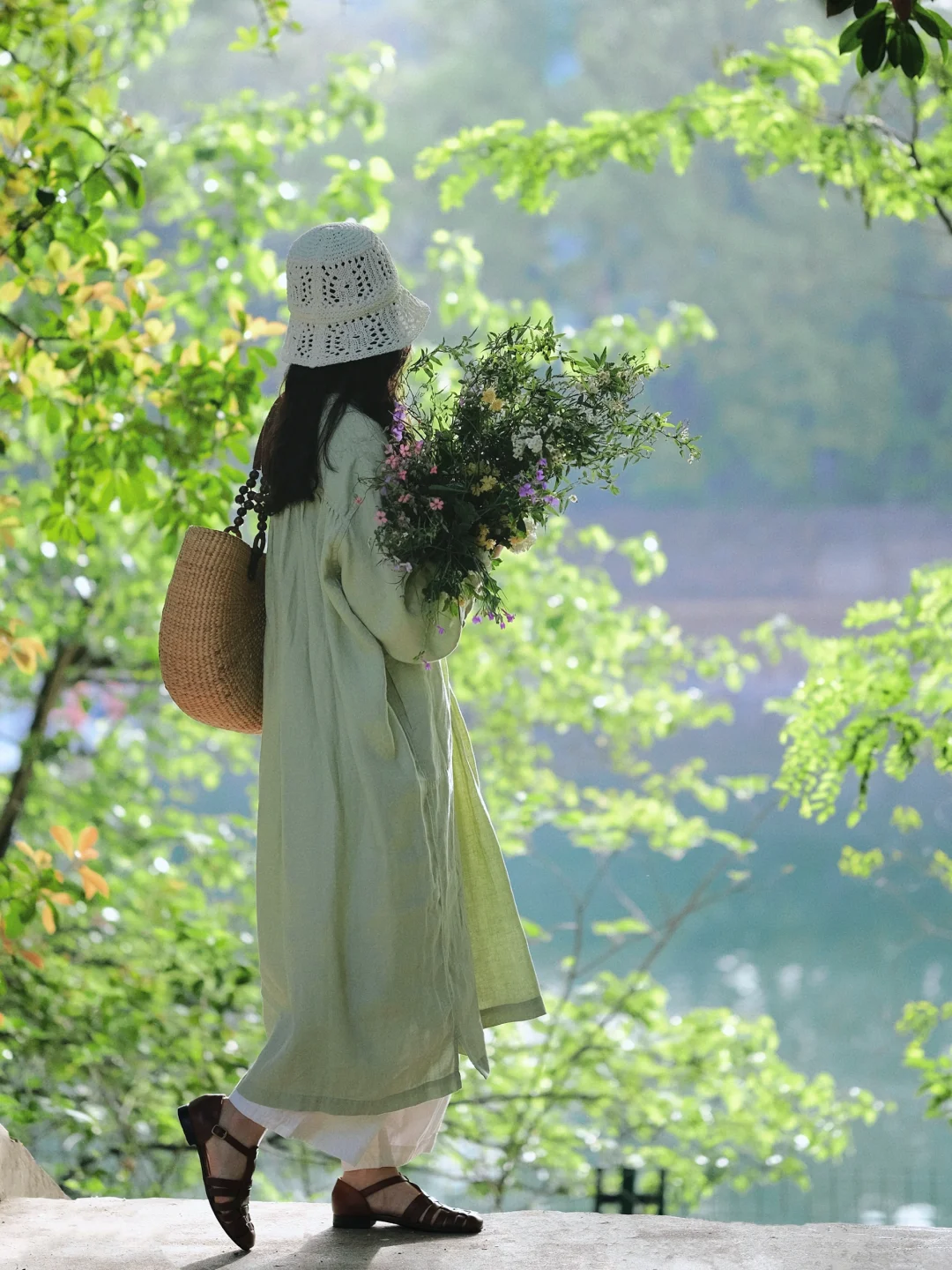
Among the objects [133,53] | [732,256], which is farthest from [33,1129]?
[732,256]

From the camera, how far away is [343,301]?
6.27 ft

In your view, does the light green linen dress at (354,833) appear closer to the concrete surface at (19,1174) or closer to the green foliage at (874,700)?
the concrete surface at (19,1174)

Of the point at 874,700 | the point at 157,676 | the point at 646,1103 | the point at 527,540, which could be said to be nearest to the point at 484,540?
the point at 527,540

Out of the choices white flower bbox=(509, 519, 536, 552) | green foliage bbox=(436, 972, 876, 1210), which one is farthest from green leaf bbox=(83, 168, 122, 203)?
green foliage bbox=(436, 972, 876, 1210)

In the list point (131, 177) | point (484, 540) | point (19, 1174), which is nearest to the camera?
point (484, 540)

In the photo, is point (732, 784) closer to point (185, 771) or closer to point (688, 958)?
point (185, 771)

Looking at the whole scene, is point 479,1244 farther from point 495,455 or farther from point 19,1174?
point 495,455

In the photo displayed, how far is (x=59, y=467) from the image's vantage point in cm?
270

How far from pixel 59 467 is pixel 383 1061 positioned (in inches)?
55.1

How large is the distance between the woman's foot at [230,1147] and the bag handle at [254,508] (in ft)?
2.50

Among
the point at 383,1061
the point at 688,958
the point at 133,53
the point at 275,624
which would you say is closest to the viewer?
the point at 383,1061

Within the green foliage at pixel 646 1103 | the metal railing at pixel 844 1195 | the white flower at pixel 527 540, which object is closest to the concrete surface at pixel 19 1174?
the white flower at pixel 527 540

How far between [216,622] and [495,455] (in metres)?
0.50

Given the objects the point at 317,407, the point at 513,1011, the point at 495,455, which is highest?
the point at 317,407
